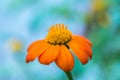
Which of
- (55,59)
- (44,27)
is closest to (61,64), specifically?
(55,59)

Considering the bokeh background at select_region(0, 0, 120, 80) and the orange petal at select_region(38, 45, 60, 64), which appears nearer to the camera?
the orange petal at select_region(38, 45, 60, 64)

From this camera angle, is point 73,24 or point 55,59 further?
point 73,24

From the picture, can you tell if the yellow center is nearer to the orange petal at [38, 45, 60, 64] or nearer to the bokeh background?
the orange petal at [38, 45, 60, 64]

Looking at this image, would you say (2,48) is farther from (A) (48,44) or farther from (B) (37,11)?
(A) (48,44)

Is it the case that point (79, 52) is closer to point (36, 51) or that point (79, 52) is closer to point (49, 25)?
point (36, 51)

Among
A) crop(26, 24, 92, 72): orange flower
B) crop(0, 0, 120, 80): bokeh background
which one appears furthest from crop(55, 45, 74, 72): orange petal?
crop(0, 0, 120, 80): bokeh background

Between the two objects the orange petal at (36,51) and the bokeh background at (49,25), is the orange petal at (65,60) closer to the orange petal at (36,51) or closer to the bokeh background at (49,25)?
the orange petal at (36,51)
